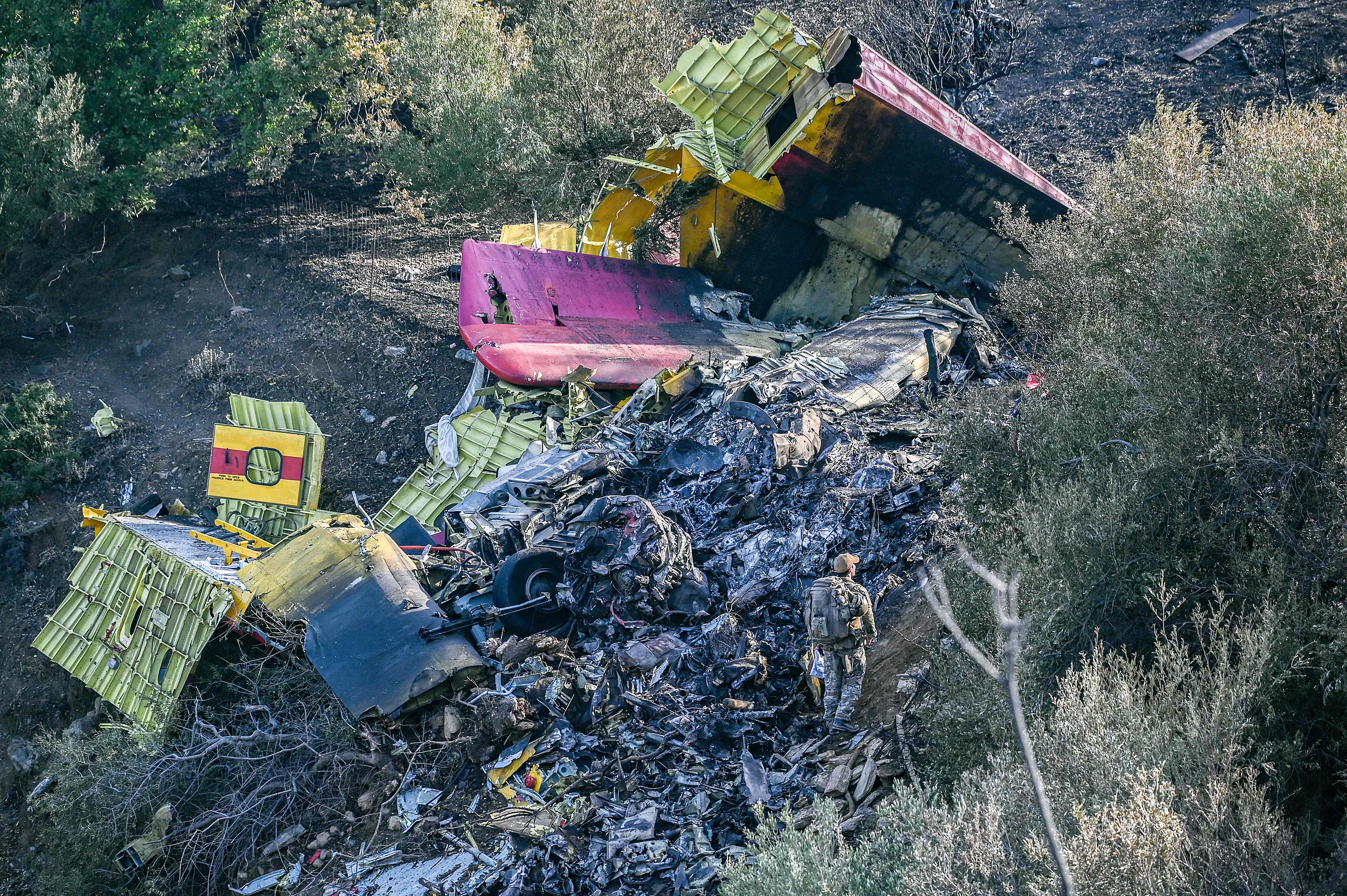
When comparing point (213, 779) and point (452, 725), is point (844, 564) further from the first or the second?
point (213, 779)

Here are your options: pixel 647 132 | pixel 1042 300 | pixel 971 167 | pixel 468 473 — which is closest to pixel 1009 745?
pixel 1042 300

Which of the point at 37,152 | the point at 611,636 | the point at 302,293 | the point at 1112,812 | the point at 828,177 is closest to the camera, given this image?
the point at 1112,812

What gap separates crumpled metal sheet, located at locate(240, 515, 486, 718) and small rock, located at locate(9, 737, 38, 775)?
4535mm

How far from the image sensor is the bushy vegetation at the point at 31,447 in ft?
44.0

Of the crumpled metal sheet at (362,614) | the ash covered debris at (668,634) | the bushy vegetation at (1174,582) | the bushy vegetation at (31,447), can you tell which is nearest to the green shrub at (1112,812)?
the bushy vegetation at (1174,582)

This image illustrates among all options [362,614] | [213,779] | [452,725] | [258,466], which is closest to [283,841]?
[213,779]

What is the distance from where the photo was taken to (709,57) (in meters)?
11.7

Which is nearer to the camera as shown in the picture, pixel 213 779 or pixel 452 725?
→ pixel 452 725

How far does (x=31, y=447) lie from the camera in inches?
537

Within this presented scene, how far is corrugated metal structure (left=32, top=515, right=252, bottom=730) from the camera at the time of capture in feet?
27.1

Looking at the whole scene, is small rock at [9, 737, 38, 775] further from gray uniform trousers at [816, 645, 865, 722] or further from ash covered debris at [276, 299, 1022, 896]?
gray uniform trousers at [816, 645, 865, 722]

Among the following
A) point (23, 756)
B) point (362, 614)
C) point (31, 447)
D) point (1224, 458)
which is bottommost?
point (23, 756)

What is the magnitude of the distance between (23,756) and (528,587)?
6903 millimetres

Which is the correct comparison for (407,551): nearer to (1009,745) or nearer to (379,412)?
(379,412)
